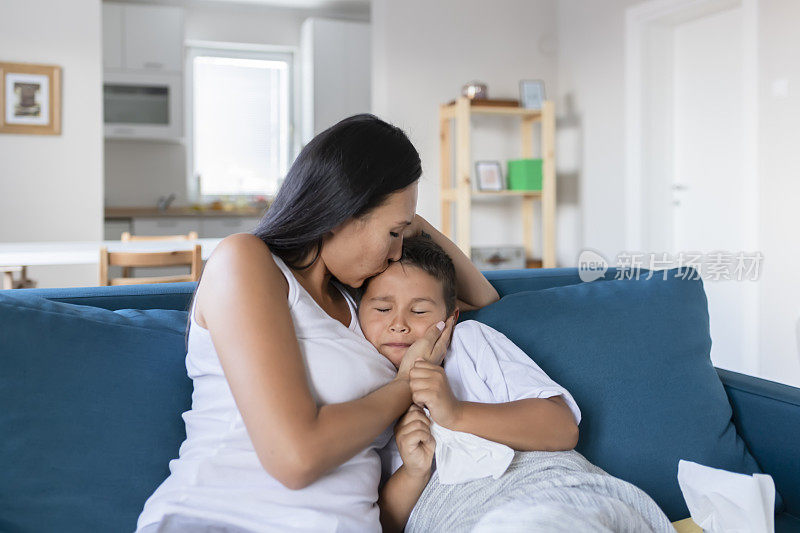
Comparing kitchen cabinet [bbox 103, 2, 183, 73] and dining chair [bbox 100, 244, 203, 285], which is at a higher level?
kitchen cabinet [bbox 103, 2, 183, 73]

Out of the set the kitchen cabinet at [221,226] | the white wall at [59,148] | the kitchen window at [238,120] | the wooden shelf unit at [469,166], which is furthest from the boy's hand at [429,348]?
the kitchen window at [238,120]

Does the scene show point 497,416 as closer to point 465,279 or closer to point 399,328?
point 399,328

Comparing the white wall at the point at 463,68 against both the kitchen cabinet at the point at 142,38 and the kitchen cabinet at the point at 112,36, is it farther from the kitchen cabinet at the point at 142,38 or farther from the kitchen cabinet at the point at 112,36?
the kitchen cabinet at the point at 112,36

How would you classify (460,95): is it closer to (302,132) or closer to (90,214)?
(302,132)

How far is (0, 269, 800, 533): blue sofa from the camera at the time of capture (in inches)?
43.8

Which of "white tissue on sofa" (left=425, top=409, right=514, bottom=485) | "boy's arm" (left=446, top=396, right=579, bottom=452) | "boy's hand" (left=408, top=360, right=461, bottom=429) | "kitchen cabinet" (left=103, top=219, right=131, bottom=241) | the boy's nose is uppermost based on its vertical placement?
"kitchen cabinet" (left=103, top=219, right=131, bottom=241)

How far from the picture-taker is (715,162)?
4453 mm

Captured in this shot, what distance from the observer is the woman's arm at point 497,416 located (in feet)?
3.73

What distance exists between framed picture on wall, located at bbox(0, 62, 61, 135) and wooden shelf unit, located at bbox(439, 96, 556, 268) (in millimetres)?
2618

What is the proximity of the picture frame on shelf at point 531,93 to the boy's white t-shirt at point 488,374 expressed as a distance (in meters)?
4.24

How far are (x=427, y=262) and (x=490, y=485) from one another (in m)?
0.41

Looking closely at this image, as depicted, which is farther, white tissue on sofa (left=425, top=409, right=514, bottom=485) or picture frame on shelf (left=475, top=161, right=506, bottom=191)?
picture frame on shelf (left=475, top=161, right=506, bottom=191)

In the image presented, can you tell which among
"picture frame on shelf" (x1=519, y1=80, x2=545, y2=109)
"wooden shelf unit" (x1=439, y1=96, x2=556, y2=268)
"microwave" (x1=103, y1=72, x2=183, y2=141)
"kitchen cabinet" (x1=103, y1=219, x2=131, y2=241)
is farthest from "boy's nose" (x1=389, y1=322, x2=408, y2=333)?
"microwave" (x1=103, y1=72, x2=183, y2=141)

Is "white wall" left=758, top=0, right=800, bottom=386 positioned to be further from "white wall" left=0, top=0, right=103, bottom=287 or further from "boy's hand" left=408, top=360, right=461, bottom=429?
"white wall" left=0, top=0, right=103, bottom=287
